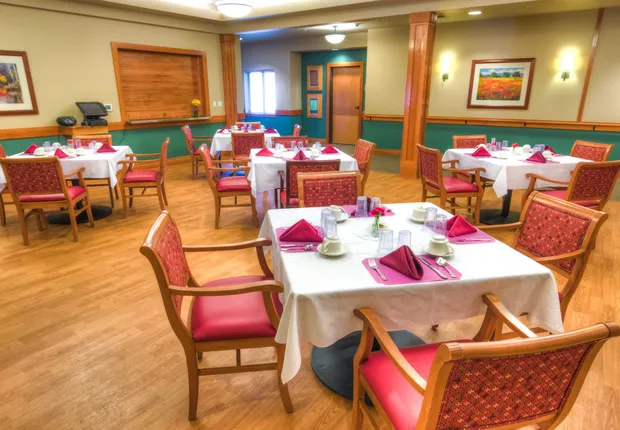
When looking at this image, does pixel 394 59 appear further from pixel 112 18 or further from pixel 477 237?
pixel 477 237

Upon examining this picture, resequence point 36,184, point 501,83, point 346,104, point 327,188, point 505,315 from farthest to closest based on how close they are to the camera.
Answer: point 346,104, point 501,83, point 36,184, point 327,188, point 505,315

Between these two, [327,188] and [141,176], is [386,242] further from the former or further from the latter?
[141,176]

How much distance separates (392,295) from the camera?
140 centimetres

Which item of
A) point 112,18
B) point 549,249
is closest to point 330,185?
point 549,249

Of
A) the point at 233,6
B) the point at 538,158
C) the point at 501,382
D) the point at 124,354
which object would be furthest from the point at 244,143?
the point at 501,382

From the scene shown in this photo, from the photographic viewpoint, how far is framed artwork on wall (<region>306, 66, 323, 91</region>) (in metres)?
10.2

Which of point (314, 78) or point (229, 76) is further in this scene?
point (314, 78)

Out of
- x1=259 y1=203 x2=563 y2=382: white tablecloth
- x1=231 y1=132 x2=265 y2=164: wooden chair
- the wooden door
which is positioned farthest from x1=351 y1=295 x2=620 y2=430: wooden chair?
the wooden door

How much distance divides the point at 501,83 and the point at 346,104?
3.98 m

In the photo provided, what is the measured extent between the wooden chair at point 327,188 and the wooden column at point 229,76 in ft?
20.5

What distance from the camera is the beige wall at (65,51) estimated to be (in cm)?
539

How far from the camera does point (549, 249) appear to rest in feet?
6.57

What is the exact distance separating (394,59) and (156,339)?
23.7ft

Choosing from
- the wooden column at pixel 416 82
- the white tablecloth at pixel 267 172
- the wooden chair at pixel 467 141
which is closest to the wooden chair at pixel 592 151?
the wooden chair at pixel 467 141
